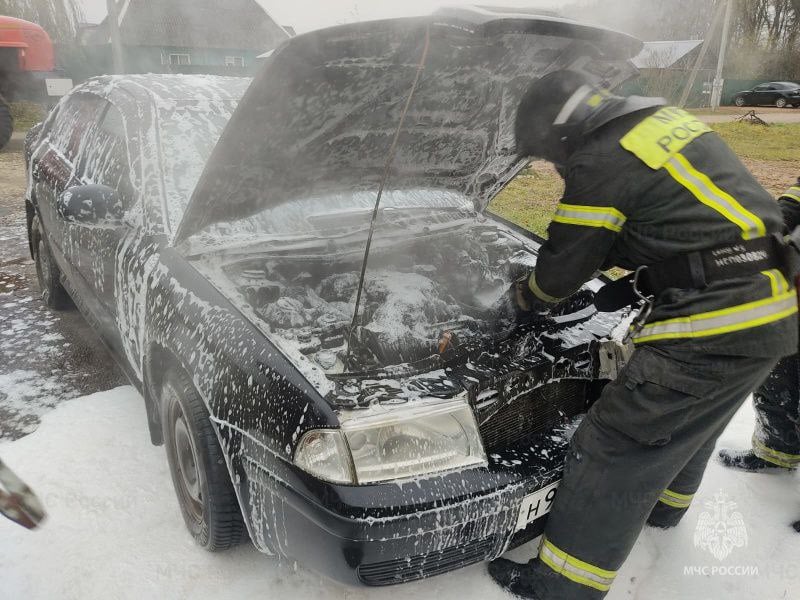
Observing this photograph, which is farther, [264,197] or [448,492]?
[264,197]

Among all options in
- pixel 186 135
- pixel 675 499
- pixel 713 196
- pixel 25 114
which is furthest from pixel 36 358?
pixel 25 114

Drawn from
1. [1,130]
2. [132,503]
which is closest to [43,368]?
[132,503]

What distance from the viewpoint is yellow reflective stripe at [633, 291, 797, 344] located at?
154 cm

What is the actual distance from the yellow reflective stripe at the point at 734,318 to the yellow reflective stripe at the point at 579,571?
2.48ft

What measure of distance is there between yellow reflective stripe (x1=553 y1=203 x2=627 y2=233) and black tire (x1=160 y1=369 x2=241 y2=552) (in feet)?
4.22

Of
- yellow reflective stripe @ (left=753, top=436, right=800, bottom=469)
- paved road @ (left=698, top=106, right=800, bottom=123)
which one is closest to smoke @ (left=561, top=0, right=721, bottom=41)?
yellow reflective stripe @ (left=753, top=436, right=800, bottom=469)

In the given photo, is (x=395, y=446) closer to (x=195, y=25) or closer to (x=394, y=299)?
(x=394, y=299)

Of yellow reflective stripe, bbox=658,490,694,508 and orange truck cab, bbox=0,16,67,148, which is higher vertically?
orange truck cab, bbox=0,16,67,148

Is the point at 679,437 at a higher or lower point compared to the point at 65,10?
lower

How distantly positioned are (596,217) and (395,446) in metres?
0.87

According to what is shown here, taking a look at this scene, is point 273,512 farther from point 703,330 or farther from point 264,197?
Answer: point 703,330

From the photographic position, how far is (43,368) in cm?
312

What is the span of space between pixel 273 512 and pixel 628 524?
1.07 meters

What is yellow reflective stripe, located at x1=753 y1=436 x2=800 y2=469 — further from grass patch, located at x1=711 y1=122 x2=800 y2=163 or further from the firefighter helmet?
grass patch, located at x1=711 y1=122 x2=800 y2=163
